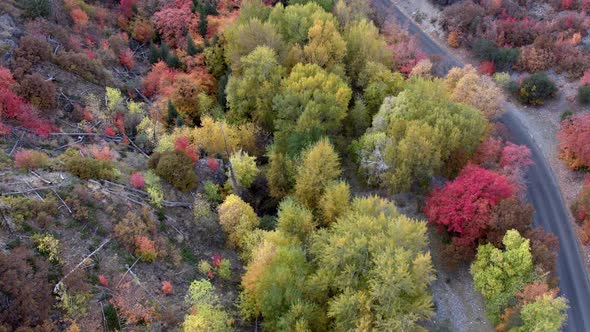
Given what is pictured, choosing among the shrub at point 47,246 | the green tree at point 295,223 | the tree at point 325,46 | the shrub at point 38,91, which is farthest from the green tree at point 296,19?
the shrub at point 47,246

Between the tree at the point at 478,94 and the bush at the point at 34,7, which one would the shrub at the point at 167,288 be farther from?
the bush at the point at 34,7

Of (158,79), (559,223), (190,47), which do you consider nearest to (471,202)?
(559,223)

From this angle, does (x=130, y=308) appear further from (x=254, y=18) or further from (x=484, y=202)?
(x=254, y=18)

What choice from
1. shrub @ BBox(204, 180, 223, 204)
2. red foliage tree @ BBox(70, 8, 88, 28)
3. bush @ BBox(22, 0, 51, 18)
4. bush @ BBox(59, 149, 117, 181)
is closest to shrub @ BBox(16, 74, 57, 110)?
bush @ BBox(59, 149, 117, 181)

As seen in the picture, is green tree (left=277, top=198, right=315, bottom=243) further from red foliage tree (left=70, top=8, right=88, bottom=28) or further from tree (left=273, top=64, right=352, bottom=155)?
red foliage tree (left=70, top=8, right=88, bottom=28)

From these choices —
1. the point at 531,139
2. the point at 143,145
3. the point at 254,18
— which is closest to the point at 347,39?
the point at 254,18

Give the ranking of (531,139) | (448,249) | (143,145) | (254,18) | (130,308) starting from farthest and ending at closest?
(254,18)
(531,139)
(143,145)
(448,249)
(130,308)
